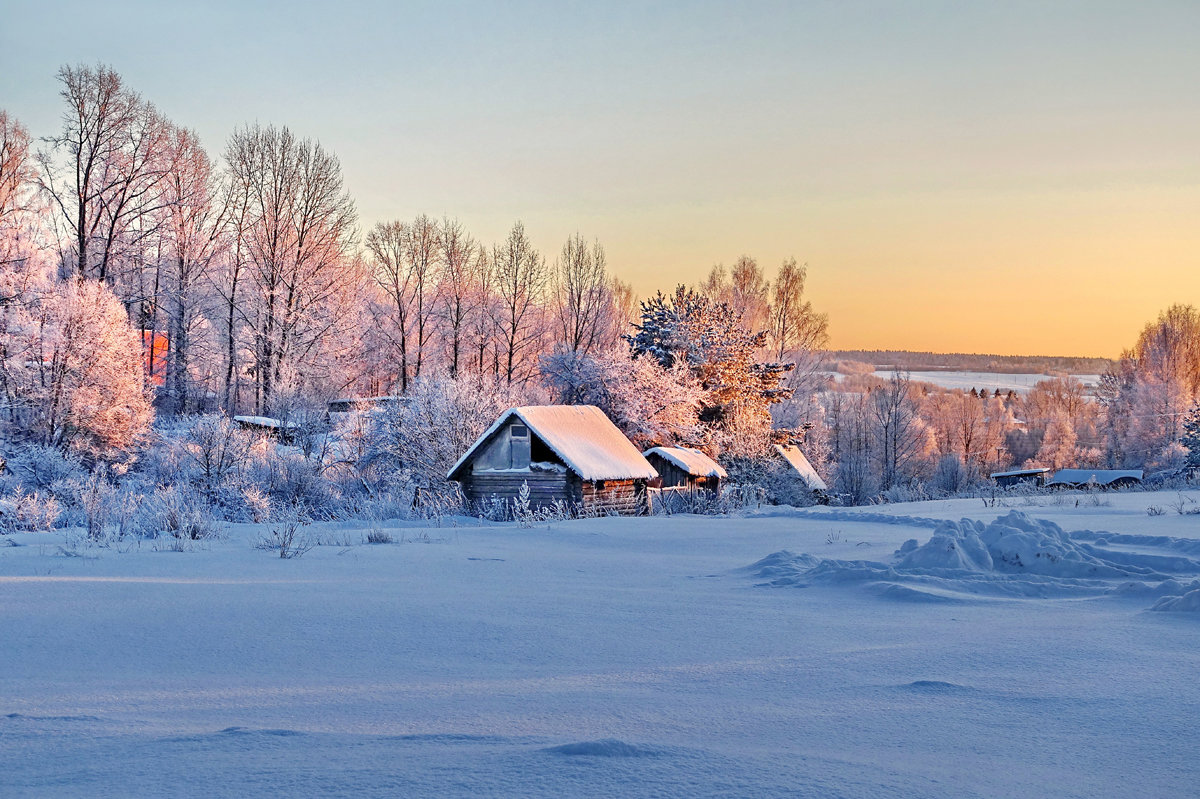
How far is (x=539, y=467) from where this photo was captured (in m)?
27.2

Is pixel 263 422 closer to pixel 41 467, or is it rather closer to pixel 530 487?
pixel 41 467

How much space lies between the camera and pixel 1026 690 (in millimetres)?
3859

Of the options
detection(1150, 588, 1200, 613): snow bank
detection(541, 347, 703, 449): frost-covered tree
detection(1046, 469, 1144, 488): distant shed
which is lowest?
detection(1046, 469, 1144, 488): distant shed

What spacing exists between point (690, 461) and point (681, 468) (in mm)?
639

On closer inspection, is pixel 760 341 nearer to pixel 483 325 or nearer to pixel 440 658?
pixel 483 325

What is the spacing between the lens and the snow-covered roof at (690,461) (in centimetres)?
3403

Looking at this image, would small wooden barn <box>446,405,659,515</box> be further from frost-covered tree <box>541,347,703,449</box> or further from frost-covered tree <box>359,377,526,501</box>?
frost-covered tree <box>541,347,703,449</box>

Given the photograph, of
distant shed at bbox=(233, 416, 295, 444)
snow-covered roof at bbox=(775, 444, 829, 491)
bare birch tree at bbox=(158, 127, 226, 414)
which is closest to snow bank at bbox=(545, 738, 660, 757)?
distant shed at bbox=(233, 416, 295, 444)

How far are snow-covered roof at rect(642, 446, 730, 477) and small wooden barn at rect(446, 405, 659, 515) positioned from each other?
5.52 m

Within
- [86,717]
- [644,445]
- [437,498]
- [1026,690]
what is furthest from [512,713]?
[644,445]

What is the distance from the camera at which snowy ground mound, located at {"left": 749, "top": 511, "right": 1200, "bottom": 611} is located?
6875mm

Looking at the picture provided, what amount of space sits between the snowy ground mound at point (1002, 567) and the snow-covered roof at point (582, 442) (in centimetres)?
1843

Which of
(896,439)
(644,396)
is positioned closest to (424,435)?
(644,396)

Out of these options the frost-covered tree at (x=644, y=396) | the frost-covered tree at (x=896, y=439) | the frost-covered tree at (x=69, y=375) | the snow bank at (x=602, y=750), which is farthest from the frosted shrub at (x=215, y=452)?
the frost-covered tree at (x=896, y=439)
